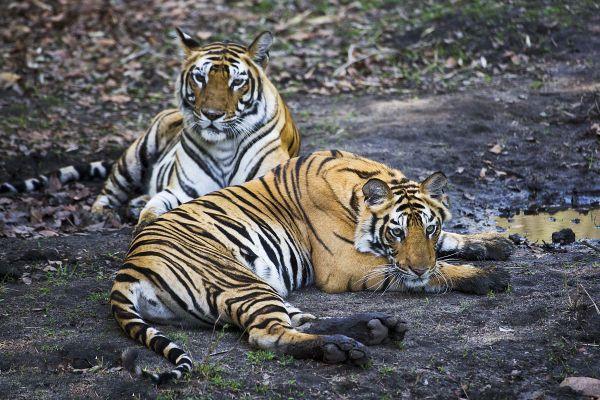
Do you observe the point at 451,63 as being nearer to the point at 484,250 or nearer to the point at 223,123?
the point at 223,123

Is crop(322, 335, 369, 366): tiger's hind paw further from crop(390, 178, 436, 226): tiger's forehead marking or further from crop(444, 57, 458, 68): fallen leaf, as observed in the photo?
crop(444, 57, 458, 68): fallen leaf

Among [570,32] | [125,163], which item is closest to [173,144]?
[125,163]

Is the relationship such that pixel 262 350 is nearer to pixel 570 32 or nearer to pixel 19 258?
pixel 19 258

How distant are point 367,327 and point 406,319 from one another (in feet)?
1.88

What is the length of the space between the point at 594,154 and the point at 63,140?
476 cm

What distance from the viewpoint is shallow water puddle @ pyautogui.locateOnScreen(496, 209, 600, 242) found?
6.77 m

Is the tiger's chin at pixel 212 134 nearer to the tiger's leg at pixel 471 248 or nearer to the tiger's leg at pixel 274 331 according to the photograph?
the tiger's leg at pixel 471 248

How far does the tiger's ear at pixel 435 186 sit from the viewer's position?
5398 mm

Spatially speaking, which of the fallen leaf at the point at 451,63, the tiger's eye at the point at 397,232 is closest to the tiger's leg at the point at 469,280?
the tiger's eye at the point at 397,232

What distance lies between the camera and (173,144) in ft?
25.7

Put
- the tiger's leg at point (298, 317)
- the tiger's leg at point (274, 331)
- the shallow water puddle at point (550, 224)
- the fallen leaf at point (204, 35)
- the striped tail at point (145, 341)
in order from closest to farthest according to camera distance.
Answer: the striped tail at point (145, 341) → the tiger's leg at point (274, 331) → the tiger's leg at point (298, 317) → the shallow water puddle at point (550, 224) → the fallen leaf at point (204, 35)

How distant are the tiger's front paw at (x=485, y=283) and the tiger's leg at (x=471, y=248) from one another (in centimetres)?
57

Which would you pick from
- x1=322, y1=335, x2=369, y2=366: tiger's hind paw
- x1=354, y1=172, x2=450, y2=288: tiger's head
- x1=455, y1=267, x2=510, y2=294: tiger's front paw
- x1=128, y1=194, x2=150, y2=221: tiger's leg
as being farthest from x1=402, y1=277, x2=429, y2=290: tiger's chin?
x1=128, y1=194, x2=150, y2=221: tiger's leg

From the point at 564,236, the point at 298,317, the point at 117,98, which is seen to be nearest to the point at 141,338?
the point at 298,317
